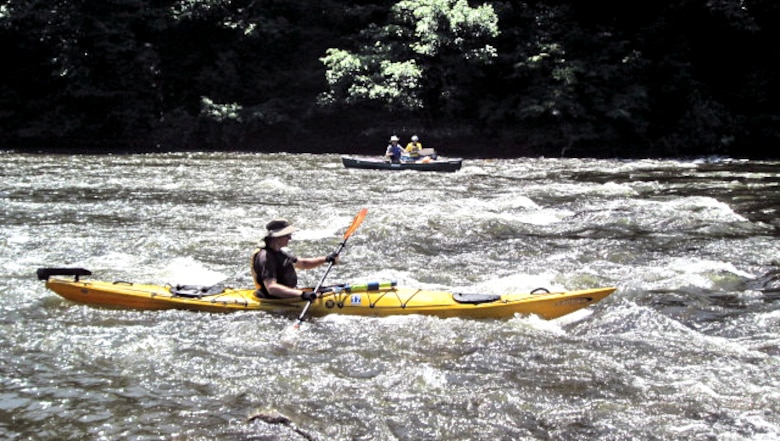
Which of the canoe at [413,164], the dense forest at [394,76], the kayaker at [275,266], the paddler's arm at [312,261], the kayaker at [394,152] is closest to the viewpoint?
the kayaker at [275,266]

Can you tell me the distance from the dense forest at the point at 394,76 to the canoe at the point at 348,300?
46.3ft

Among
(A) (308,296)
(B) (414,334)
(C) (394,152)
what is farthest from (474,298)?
Result: (C) (394,152)

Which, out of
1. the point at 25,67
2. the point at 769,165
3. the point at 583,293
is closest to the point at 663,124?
the point at 769,165

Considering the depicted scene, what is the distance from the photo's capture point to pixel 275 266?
6016mm

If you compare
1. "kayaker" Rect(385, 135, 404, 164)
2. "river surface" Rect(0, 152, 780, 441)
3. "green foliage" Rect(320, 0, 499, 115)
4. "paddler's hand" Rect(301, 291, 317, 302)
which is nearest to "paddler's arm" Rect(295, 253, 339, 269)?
"paddler's hand" Rect(301, 291, 317, 302)

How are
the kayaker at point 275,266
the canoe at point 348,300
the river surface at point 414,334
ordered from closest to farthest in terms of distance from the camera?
the river surface at point 414,334, the canoe at point 348,300, the kayaker at point 275,266

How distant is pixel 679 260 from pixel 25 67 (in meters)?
21.7

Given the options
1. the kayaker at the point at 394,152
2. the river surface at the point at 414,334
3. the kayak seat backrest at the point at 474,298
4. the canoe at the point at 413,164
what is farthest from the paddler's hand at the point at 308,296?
the kayaker at the point at 394,152

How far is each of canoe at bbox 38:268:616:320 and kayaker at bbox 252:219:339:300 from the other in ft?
0.26

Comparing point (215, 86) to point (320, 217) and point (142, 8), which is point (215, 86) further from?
point (320, 217)

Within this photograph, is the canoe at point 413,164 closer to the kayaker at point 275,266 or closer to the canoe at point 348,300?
the canoe at point 348,300

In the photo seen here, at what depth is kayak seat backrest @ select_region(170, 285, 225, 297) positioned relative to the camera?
6051 millimetres

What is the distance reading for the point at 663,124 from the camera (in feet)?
65.8

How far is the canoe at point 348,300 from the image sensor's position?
577cm
